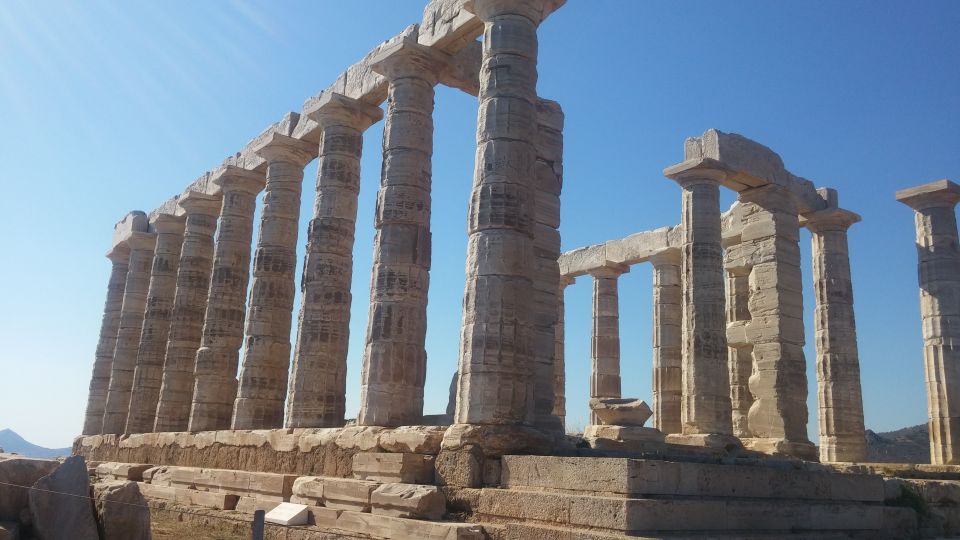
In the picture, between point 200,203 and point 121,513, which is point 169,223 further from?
point 121,513

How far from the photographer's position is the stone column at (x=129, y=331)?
85.4ft

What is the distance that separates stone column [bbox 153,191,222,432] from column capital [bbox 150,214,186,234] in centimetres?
109

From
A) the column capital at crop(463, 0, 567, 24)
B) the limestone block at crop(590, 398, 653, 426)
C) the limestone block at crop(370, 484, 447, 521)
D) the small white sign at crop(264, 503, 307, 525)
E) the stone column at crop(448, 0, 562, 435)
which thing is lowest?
the small white sign at crop(264, 503, 307, 525)

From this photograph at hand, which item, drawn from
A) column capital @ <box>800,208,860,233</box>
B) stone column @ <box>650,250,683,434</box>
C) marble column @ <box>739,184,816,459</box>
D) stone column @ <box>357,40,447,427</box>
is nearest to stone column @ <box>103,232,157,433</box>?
stone column @ <box>357,40,447,427</box>

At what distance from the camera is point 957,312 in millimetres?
22438

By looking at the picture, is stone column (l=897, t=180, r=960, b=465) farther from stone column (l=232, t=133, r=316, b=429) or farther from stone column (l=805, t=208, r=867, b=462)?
stone column (l=232, t=133, r=316, b=429)

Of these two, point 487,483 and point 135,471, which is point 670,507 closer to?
point 487,483

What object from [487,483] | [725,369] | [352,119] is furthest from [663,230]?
[487,483]

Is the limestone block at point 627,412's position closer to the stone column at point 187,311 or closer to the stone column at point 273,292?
the stone column at point 273,292

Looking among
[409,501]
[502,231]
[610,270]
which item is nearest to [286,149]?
[502,231]

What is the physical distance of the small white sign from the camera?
1218 centimetres

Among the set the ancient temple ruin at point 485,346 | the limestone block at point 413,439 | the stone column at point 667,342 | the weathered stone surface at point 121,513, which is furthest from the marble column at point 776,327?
the weathered stone surface at point 121,513

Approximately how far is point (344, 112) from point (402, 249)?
4696mm

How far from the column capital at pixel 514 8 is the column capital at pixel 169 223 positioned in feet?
49.4
